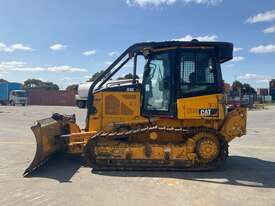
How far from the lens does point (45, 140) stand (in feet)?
32.5

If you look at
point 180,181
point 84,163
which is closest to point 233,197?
point 180,181

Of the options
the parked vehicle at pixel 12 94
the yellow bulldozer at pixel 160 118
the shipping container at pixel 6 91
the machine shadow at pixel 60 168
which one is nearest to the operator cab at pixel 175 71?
the yellow bulldozer at pixel 160 118

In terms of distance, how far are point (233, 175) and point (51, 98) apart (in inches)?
2394

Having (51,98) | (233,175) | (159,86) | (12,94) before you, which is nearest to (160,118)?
(159,86)

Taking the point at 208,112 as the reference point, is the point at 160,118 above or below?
below

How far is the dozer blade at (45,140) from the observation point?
9.43m

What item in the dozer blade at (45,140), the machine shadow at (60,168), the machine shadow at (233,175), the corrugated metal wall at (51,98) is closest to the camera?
the machine shadow at (233,175)

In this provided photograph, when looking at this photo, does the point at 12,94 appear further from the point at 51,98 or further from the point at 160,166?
the point at 160,166

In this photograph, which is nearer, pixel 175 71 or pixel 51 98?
pixel 175 71

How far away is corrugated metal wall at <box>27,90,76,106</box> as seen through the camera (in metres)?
66.8

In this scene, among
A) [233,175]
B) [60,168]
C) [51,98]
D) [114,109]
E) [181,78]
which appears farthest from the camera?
[51,98]

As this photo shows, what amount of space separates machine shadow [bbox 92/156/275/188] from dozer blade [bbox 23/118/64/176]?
1243 millimetres

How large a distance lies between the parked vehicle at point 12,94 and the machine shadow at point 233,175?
5001 cm

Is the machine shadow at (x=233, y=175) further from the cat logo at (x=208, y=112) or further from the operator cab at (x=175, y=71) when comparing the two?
the operator cab at (x=175, y=71)
